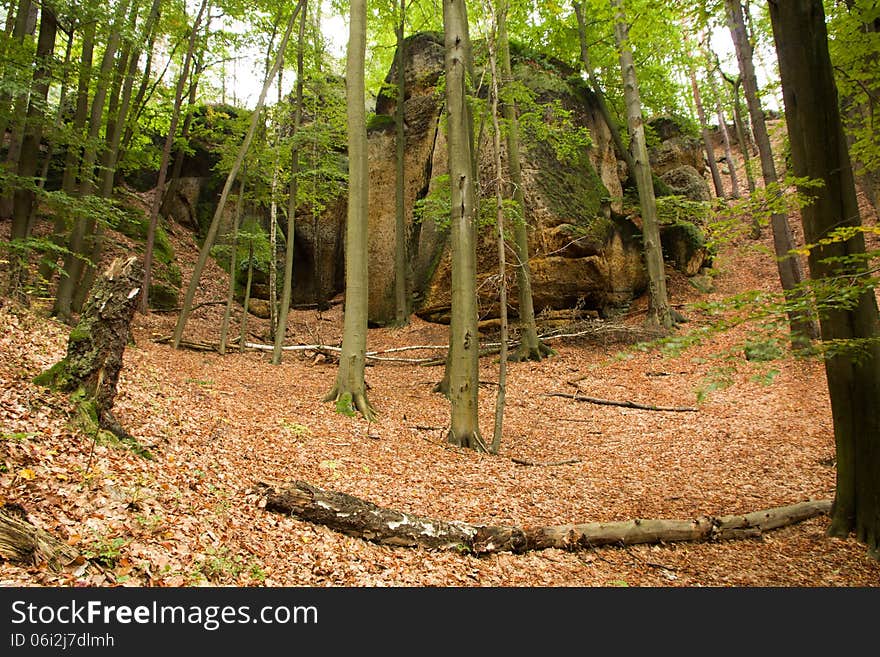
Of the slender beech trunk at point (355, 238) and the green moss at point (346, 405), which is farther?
the slender beech trunk at point (355, 238)

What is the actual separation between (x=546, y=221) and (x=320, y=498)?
479 inches

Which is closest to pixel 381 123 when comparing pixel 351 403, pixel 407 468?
pixel 351 403

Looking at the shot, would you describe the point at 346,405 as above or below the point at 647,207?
below

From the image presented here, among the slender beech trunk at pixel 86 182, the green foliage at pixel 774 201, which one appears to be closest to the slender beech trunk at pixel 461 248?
the green foliage at pixel 774 201

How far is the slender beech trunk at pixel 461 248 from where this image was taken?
25.1 feet

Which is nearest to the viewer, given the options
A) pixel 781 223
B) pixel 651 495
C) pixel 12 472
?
pixel 12 472

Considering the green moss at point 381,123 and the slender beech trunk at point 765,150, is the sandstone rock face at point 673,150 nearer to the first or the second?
the slender beech trunk at point 765,150

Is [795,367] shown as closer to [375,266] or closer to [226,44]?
[375,266]

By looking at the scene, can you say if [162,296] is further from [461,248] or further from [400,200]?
[461,248]

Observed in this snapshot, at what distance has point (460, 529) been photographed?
15.4ft

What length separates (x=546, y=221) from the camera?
14.8 metres

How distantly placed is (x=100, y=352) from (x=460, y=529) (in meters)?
4.26

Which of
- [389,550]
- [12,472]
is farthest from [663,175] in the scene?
[12,472]

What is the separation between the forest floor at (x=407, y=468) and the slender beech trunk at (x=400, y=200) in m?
5.37
